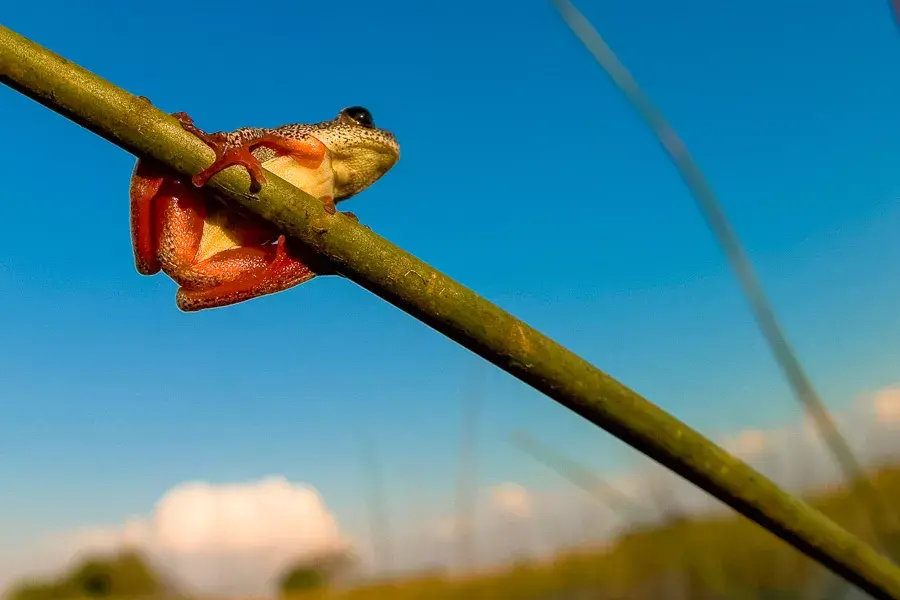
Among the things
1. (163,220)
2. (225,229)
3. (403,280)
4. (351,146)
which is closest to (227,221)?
(225,229)

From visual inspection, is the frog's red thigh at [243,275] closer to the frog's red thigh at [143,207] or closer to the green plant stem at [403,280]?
the frog's red thigh at [143,207]

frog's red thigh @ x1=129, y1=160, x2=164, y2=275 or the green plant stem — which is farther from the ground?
frog's red thigh @ x1=129, y1=160, x2=164, y2=275

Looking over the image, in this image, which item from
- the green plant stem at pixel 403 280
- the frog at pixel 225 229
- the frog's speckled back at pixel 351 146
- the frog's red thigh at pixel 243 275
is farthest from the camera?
the frog's speckled back at pixel 351 146

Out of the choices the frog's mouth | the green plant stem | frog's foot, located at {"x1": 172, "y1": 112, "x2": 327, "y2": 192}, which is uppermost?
the frog's mouth

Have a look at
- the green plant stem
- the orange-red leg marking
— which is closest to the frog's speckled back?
the orange-red leg marking

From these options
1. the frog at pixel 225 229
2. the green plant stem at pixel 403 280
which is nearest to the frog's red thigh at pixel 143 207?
the frog at pixel 225 229

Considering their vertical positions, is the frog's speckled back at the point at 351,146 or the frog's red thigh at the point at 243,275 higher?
the frog's speckled back at the point at 351,146

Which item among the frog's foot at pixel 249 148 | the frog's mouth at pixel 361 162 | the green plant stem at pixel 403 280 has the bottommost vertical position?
the green plant stem at pixel 403 280

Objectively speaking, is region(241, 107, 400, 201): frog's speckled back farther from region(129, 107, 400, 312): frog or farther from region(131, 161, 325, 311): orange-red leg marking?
region(131, 161, 325, 311): orange-red leg marking
